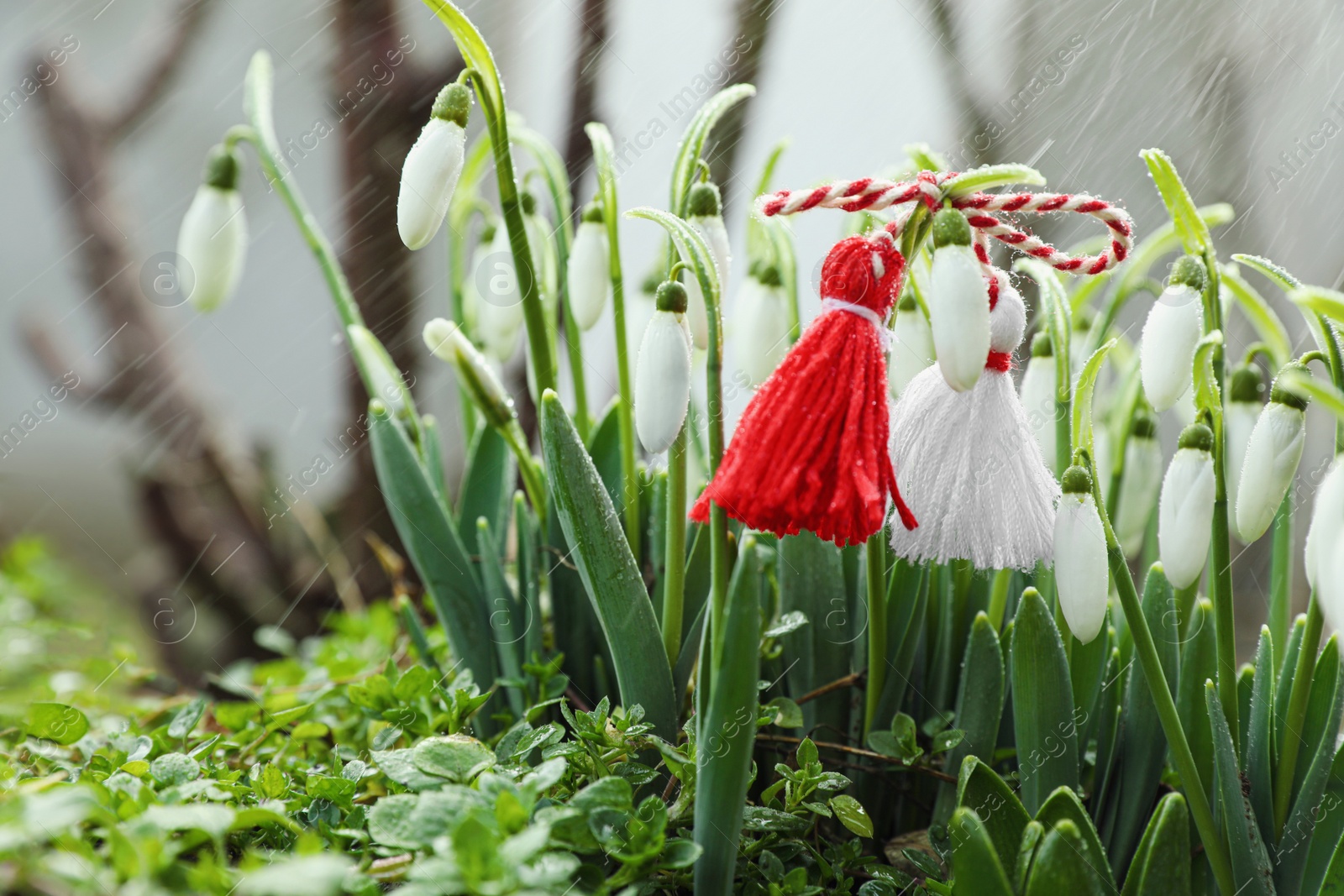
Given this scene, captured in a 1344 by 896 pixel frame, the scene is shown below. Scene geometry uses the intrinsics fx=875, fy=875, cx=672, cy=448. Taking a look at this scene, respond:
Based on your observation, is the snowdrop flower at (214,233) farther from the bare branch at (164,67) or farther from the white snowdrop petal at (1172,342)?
the bare branch at (164,67)

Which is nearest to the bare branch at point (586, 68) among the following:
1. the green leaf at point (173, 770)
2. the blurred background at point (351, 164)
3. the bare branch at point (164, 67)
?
the blurred background at point (351, 164)

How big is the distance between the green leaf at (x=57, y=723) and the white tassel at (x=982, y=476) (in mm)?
538

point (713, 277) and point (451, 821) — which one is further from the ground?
point (713, 277)

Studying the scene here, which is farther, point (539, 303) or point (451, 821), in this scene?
point (539, 303)

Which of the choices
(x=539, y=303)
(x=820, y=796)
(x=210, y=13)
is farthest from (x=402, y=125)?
(x=820, y=796)

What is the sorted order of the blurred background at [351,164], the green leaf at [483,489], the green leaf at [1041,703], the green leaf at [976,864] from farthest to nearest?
the blurred background at [351,164] → the green leaf at [483,489] → the green leaf at [1041,703] → the green leaf at [976,864]

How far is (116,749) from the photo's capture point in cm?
57

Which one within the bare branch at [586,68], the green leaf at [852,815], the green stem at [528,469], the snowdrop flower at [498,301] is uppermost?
the bare branch at [586,68]

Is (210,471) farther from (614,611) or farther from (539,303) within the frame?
(614,611)

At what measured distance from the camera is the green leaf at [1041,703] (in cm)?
50

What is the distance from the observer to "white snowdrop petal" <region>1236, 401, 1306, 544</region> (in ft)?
1.46

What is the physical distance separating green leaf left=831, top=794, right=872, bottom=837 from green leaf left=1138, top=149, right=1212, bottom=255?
14.3 inches

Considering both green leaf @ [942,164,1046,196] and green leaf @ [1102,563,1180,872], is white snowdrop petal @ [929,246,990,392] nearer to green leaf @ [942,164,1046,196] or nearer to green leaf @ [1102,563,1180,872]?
green leaf @ [942,164,1046,196]

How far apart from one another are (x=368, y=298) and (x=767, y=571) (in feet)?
3.59
